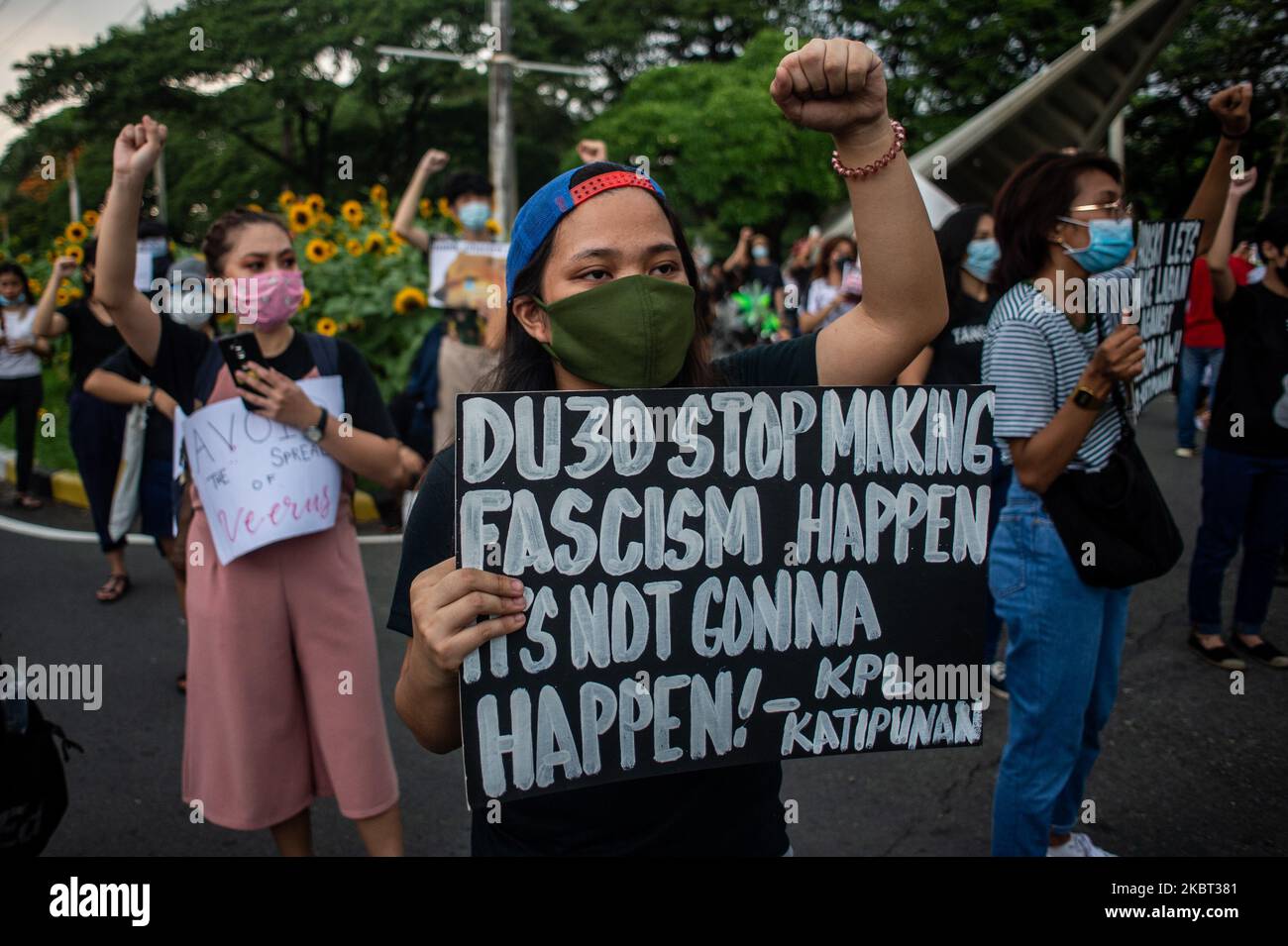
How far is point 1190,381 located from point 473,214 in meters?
6.63

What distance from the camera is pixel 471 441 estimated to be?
1396mm

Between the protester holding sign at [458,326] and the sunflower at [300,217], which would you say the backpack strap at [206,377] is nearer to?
the protester holding sign at [458,326]

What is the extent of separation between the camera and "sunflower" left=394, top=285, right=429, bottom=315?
8.12 m

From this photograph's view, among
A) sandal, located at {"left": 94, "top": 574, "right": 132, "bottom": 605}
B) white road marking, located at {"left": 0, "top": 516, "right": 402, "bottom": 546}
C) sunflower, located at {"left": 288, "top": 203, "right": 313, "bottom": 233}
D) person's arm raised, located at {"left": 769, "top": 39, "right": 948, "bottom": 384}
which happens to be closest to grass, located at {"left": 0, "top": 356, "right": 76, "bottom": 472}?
white road marking, located at {"left": 0, "top": 516, "right": 402, "bottom": 546}

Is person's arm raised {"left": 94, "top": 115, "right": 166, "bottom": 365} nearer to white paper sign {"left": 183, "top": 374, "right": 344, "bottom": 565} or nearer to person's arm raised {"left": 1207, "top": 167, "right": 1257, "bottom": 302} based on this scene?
white paper sign {"left": 183, "top": 374, "right": 344, "bottom": 565}

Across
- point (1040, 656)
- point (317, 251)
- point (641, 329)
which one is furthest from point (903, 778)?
point (317, 251)

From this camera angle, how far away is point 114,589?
609cm

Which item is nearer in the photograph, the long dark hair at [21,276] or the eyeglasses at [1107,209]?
the eyeglasses at [1107,209]

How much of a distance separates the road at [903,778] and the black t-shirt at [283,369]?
148 centimetres

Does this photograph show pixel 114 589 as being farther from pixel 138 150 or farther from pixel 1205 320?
pixel 1205 320

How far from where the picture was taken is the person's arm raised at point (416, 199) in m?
5.85

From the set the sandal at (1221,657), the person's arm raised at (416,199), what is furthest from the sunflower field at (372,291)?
the sandal at (1221,657)

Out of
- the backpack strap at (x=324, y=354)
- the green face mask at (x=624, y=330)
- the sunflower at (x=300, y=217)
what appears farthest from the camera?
the sunflower at (x=300, y=217)
